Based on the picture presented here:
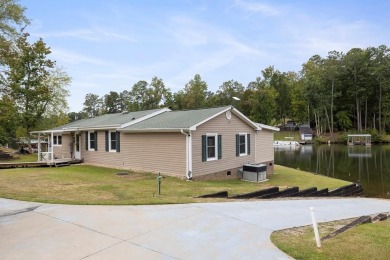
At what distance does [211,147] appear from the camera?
1590 cm

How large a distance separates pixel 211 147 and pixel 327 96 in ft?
194

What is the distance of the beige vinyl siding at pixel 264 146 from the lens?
65.5 feet

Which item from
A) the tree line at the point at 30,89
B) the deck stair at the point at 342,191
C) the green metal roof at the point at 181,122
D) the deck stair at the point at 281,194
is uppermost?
the tree line at the point at 30,89

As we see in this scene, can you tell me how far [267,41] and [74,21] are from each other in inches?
802

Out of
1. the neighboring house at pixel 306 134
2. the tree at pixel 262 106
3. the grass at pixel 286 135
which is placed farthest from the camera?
the grass at pixel 286 135

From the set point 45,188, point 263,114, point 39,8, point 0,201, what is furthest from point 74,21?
point 263,114

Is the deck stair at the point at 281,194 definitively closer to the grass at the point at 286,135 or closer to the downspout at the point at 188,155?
the downspout at the point at 188,155

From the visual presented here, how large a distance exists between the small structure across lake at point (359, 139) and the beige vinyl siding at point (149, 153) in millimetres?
48098

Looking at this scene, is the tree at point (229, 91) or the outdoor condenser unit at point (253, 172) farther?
the tree at point (229, 91)

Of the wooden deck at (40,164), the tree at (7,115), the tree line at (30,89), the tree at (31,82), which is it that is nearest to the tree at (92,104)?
the tree line at (30,89)

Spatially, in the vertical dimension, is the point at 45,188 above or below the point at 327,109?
below

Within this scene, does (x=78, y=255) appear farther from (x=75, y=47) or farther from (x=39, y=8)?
(x=75, y=47)

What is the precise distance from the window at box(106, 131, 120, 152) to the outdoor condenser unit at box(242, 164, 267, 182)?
7.47 metres

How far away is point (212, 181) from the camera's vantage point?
15.3 m
